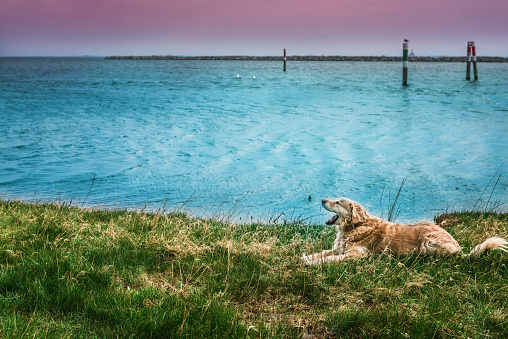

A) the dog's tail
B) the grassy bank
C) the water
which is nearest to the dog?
the dog's tail

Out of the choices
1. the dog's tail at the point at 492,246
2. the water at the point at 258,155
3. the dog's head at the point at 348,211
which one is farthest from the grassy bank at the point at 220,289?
the water at the point at 258,155

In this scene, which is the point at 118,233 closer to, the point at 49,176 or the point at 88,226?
Result: the point at 88,226

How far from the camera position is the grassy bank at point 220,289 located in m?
3.25

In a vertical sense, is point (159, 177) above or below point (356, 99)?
below

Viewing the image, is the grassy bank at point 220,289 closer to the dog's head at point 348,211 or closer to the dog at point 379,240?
the dog at point 379,240

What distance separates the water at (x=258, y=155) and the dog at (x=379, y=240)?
2144 mm

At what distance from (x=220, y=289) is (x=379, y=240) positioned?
2048 mm

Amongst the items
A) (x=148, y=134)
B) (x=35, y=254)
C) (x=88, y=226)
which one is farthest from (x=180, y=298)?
(x=148, y=134)

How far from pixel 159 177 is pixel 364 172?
581 cm

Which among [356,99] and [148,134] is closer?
[148,134]

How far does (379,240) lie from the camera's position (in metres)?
4.89

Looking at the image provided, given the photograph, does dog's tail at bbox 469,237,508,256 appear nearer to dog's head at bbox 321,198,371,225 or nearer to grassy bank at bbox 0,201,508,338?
grassy bank at bbox 0,201,508,338

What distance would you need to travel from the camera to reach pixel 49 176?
1202 cm

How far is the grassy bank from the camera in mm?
3254
